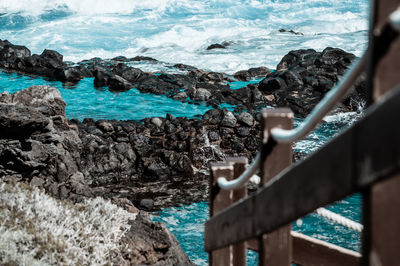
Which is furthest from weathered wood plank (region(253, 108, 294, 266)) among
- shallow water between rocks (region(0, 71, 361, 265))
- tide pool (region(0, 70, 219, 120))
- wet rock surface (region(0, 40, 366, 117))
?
wet rock surface (region(0, 40, 366, 117))

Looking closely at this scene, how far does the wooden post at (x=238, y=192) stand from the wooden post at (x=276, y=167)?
26.3 inches

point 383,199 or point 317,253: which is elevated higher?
point 383,199

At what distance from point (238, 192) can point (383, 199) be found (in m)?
1.65

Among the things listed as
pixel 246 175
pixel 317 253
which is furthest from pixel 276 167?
pixel 317 253

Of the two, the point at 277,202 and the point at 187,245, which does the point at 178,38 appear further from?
the point at 277,202

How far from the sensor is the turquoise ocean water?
11484 millimetres

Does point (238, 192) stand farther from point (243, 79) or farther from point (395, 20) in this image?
point (243, 79)

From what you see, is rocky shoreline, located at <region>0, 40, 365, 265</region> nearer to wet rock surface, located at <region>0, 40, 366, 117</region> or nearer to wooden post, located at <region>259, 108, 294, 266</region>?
wet rock surface, located at <region>0, 40, 366, 117</region>

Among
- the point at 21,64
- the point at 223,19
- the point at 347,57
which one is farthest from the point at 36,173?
the point at 223,19

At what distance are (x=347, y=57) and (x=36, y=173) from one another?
786 inches

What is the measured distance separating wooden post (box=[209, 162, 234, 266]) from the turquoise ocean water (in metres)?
6.31

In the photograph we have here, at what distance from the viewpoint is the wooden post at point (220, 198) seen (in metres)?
2.55

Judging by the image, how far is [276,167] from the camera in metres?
1.84

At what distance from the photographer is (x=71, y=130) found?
43.3ft
